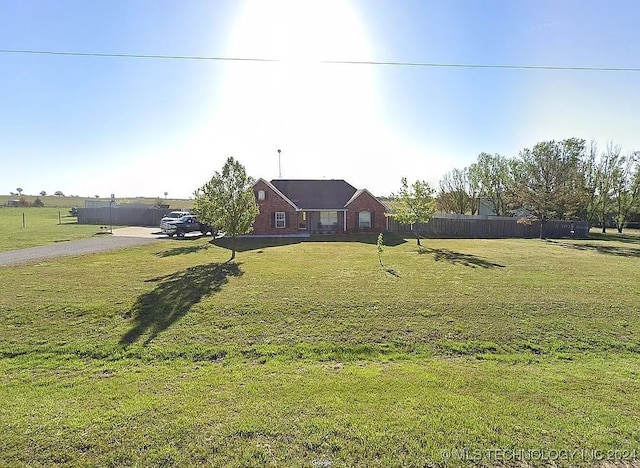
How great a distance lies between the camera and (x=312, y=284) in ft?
38.1

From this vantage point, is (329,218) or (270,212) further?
(329,218)

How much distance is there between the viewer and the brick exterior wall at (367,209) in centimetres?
3000

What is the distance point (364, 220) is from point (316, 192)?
5.24m

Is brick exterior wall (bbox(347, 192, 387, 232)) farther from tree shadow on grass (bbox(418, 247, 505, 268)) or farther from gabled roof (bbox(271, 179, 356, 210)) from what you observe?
tree shadow on grass (bbox(418, 247, 505, 268))

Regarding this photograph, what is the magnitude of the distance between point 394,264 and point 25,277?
14321mm

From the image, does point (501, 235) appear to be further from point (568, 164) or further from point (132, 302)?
point (132, 302)

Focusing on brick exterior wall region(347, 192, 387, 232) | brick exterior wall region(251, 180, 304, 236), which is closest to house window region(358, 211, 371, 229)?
brick exterior wall region(347, 192, 387, 232)

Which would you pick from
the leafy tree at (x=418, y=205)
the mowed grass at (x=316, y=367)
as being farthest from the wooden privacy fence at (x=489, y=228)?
the mowed grass at (x=316, y=367)

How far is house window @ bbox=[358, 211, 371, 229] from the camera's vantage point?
99.3 feet

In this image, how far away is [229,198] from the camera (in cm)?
1731

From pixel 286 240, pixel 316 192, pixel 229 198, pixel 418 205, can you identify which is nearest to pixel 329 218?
pixel 316 192

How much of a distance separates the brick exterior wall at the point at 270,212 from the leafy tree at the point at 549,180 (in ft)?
69.1

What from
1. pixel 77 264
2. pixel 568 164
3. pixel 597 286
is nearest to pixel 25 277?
pixel 77 264

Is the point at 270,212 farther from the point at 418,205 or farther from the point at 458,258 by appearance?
→ the point at 458,258
